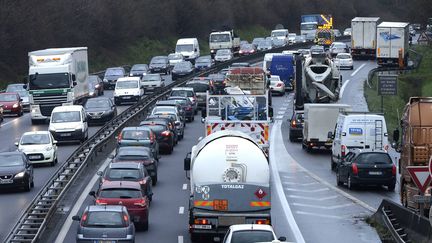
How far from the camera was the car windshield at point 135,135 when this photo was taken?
44956 mm

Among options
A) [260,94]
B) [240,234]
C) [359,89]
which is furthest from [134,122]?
[240,234]

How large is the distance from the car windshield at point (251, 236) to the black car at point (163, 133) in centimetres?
2589

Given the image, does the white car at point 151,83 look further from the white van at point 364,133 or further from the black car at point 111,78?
the white van at point 364,133

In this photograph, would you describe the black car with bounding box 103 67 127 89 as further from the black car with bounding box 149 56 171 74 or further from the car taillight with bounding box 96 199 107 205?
the car taillight with bounding box 96 199 107 205

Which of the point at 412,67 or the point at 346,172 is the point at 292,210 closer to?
the point at 346,172

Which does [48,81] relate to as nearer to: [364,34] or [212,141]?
[212,141]

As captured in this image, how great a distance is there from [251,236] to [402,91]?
68.5 metres

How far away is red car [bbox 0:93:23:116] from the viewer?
6600cm

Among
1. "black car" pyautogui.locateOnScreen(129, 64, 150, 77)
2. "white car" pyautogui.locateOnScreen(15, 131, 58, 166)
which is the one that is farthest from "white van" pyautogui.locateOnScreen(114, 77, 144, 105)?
"white car" pyautogui.locateOnScreen(15, 131, 58, 166)

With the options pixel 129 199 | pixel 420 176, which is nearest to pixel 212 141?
pixel 129 199

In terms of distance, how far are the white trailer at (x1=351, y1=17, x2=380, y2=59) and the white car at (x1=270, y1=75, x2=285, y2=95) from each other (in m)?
27.4

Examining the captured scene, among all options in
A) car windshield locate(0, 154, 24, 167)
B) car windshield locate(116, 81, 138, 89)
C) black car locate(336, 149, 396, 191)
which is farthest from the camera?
car windshield locate(116, 81, 138, 89)

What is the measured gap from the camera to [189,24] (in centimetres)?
13475

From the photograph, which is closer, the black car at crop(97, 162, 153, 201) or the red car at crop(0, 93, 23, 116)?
the black car at crop(97, 162, 153, 201)
